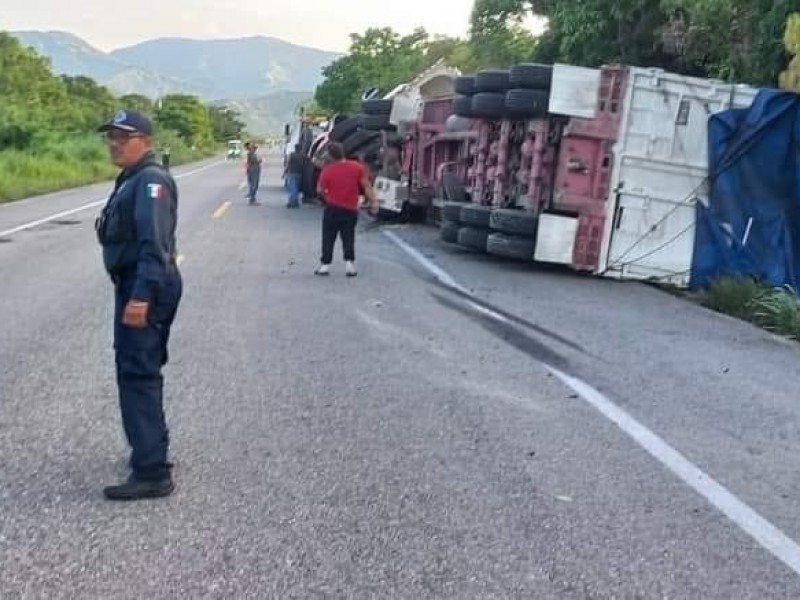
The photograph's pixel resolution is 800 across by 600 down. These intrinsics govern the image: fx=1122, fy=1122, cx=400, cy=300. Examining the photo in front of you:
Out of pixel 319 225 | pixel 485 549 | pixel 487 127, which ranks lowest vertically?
pixel 319 225

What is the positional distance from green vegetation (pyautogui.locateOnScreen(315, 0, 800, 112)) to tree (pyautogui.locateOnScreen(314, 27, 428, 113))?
33525 millimetres

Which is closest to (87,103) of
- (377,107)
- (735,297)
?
(377,107)

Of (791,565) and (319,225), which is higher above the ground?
(791,565)

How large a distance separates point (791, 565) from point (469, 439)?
1916 mm

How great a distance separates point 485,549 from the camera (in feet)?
14.2

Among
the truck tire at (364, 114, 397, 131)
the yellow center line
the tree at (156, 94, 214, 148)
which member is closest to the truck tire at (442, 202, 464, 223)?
the truck tire at (364, 114, 397, 131)

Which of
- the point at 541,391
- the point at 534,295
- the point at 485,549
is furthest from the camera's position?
the point at 534,295

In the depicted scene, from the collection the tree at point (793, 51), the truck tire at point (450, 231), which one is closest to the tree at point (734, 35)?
the tree at point (793, 51)

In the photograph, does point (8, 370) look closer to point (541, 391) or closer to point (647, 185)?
point (541, 391)

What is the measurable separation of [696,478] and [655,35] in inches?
634

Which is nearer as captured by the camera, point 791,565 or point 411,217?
point 791,565

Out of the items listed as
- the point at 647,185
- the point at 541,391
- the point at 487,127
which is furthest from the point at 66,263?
the point at 541,391

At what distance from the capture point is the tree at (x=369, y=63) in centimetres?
6256

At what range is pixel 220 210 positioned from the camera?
928 inches
